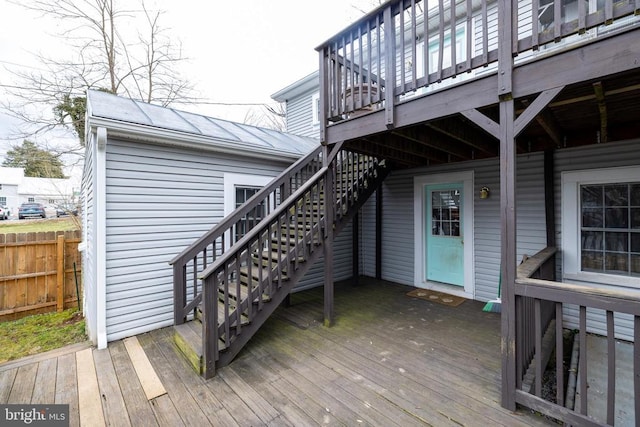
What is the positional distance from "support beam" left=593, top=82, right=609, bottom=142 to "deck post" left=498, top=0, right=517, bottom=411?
25.8 inches

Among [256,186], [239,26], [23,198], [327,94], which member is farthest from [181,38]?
[23,198]

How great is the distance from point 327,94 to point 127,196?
2741 millimetres

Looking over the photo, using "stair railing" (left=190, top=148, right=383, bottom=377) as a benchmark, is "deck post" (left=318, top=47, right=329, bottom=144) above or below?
above

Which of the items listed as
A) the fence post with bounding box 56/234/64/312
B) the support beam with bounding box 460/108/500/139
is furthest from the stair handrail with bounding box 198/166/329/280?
the fence post with bounding box 56/234/64/312

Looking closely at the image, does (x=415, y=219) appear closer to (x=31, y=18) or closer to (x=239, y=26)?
(x=239, y=26)

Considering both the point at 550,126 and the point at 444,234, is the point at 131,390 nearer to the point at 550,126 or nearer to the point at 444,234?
the point at 550,126

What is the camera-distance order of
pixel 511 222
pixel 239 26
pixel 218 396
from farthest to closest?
pixel 239 26 < pixel 218 396 < pixel 511 222

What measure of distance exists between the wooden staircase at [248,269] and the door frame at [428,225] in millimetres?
1416

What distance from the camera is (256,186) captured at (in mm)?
4547

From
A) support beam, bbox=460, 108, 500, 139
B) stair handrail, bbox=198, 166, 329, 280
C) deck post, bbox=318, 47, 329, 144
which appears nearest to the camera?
support beam, bbox=460, 108, 500, 139

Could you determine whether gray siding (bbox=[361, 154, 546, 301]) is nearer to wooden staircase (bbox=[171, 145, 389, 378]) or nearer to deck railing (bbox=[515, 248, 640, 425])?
wooden staircase (bbox=[171, 145, 389, 378])

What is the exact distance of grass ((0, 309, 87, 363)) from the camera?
131 inches

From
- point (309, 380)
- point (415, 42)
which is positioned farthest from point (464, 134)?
point (309, 380)

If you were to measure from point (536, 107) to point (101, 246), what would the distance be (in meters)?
4.29
